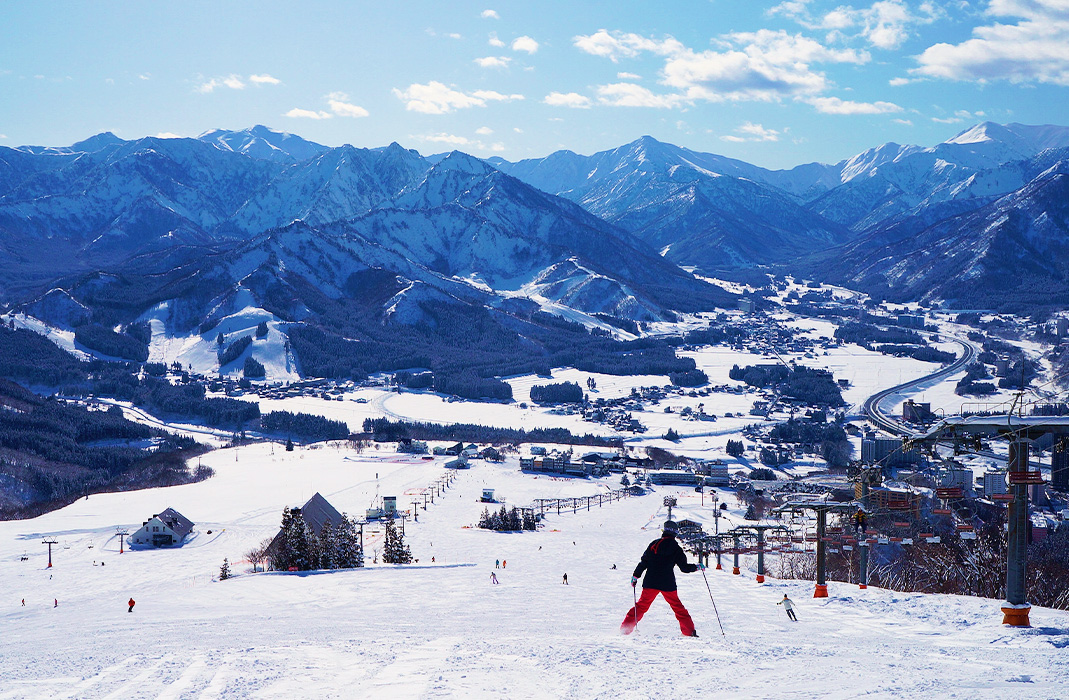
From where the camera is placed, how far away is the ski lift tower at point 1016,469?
14156 millimetres

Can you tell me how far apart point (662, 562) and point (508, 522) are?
35.1m

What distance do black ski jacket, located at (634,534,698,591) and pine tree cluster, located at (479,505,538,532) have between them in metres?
34.2

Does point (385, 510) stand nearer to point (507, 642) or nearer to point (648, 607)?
point (507, 642)

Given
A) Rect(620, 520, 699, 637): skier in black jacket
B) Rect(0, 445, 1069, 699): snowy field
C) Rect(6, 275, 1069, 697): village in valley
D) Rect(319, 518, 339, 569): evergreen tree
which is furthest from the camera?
Rect(319, 518, 339, 569): evergreen tree

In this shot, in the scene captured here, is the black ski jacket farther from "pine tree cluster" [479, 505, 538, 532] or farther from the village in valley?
"pine tree cluster" [479, 505, 538, 532]

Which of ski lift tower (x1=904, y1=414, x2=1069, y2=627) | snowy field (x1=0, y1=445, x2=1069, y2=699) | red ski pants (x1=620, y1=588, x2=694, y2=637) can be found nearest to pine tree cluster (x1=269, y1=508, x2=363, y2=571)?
snowy field (x1=0, y1=445, x2=1069, y2=699)

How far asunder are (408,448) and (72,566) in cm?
4308

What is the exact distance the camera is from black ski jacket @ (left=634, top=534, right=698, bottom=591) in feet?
45.3

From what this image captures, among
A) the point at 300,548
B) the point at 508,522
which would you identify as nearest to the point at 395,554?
the point at 300,548

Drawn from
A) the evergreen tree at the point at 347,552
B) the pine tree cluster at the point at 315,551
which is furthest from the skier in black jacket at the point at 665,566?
the evergreen tree at the point at 347,552

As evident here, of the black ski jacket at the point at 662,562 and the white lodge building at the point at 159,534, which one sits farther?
the white lodge building at the point at 159,534

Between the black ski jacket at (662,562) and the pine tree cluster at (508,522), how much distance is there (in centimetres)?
3420

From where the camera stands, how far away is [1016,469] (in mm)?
14328

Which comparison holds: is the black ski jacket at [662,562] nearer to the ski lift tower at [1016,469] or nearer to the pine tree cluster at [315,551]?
the ski lift tower at [1016,469]
